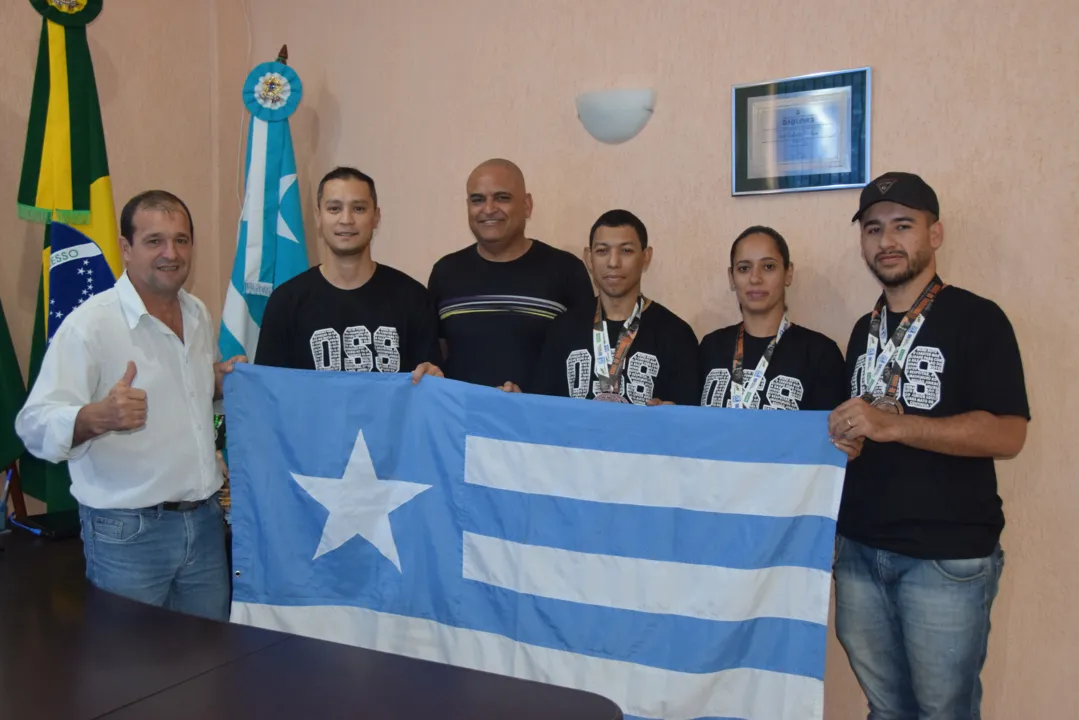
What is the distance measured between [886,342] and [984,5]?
131cm

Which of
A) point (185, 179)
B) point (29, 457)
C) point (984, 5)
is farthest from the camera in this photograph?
point (185, 179)

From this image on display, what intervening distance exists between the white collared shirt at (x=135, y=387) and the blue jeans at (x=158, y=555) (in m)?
0.06

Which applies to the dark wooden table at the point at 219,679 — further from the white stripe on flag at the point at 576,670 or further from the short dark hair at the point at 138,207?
the short dark hair at the point at 138,207

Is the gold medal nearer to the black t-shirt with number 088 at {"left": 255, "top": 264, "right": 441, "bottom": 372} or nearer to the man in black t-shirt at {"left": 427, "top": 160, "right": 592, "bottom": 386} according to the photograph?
the man in black t-shirt at {"left": 427, "top": 160, "right": 592, "bottom": 386}

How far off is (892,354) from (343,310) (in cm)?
171

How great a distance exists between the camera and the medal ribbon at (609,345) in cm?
267

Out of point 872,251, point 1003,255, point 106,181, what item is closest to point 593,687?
point 872,251

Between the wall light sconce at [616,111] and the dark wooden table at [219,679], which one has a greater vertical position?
the wall light sconce at [616,111]

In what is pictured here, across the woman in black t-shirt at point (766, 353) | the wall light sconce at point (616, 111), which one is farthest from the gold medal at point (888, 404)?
the wall light sconce at point (616, 111)

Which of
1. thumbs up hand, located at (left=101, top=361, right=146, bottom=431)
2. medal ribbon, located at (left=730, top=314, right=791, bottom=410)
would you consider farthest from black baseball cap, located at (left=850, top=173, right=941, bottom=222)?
thumbs up hand, located at (left=101, top=361, right=146, bottom=431)

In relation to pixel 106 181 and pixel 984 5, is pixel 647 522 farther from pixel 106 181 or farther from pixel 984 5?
pixel 106 181

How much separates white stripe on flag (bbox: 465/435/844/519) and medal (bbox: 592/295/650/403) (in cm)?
24

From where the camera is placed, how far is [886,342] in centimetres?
Result: 241

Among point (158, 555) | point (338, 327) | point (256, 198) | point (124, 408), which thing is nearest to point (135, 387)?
point (124, 408)
